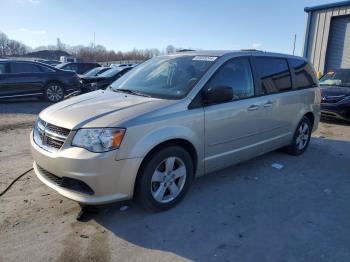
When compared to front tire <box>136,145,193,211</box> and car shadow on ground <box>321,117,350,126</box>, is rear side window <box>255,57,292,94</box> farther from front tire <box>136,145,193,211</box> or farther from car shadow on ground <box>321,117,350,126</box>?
car shadow on ground <box>321,117,350,126</box>

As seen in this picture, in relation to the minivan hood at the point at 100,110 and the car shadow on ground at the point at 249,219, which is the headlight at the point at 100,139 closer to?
the minivan hood at the point at 100,110

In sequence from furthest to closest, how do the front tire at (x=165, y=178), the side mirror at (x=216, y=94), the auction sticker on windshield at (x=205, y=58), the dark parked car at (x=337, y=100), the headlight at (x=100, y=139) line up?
the dark parked car at (x=337, y=100), the auction sticker on windshield at (x=205, y=58), the side mirror at (x=216, y=94), the front tire at (x=165, y=178), the headlight at (x=100, y=139)

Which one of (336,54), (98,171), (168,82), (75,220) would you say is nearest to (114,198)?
(98,171)

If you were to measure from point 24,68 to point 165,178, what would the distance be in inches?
393

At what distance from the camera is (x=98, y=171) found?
3170 mm

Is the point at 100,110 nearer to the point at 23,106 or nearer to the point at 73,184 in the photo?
the point at 73,184

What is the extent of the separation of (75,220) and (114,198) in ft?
1.92

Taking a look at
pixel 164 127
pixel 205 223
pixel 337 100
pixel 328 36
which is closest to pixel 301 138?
Result: pixel 205 223

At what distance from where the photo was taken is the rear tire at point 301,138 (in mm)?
5918

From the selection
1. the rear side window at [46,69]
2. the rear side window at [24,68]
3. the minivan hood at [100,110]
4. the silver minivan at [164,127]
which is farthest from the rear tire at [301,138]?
the rear side window at [24,68]

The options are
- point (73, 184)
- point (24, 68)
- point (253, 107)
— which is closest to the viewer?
point (73, 184)

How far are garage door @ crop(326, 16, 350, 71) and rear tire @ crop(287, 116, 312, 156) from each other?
37.6ft

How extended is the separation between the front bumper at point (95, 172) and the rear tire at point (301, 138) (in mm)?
3569

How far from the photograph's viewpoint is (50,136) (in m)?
3.50
